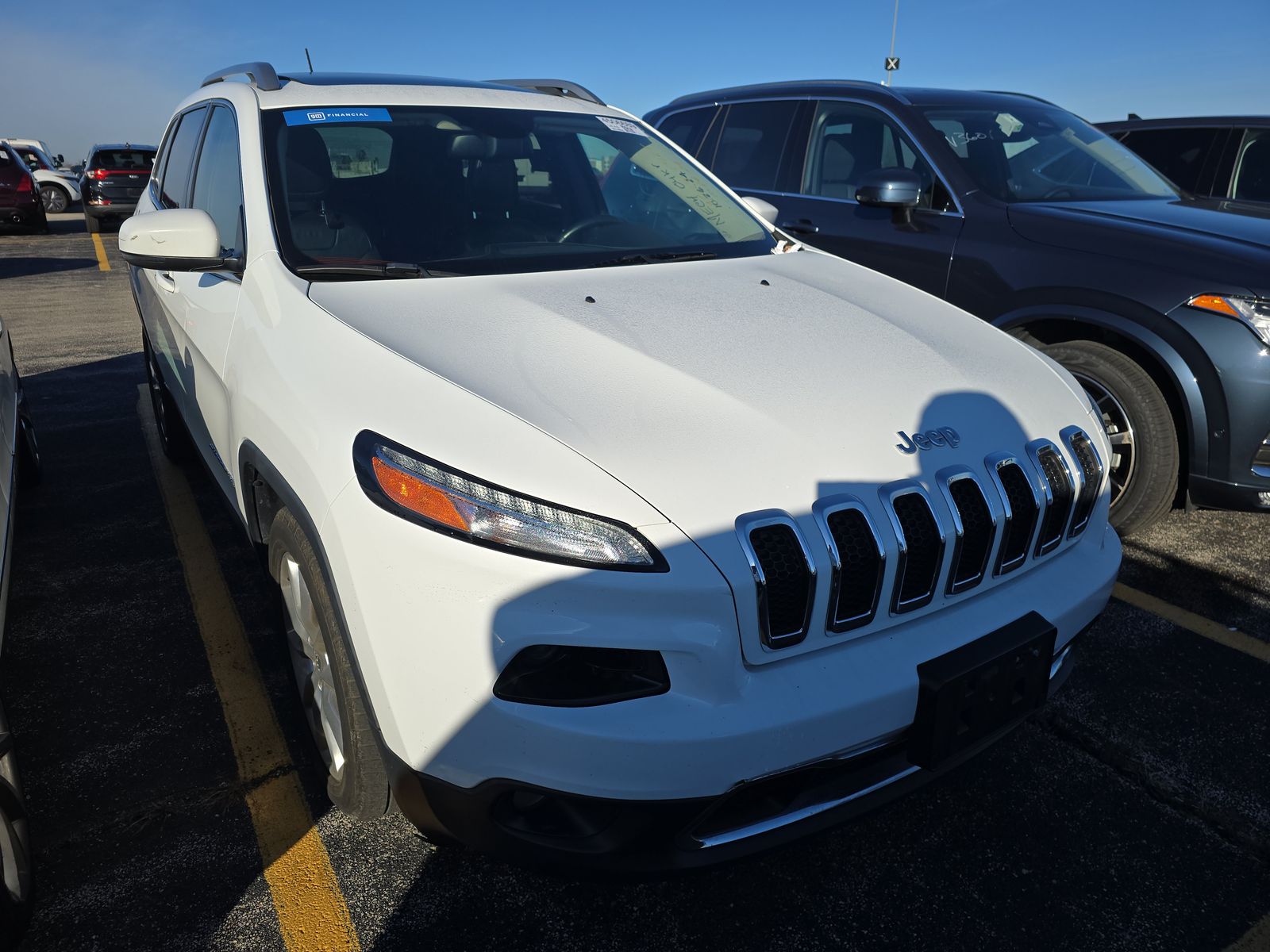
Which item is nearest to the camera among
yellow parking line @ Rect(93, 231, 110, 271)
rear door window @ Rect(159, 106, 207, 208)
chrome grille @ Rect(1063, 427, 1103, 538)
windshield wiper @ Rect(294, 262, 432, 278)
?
chrome grille @ Rect(1063, 427, 1103, 538)

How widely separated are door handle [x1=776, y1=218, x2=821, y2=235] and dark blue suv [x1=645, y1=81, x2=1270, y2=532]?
24 mm

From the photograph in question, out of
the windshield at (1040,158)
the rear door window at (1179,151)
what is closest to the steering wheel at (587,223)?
the windshield at (1040,158)

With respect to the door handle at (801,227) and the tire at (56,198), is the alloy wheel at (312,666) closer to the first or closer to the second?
the door handle at (801,227)

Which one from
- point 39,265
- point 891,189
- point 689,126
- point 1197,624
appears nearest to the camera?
point 1197,624

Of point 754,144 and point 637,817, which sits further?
point 754,144

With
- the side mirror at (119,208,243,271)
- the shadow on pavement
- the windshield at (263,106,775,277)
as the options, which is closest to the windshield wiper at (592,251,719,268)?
the windshield at (263,106,775,277)

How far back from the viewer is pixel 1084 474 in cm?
219

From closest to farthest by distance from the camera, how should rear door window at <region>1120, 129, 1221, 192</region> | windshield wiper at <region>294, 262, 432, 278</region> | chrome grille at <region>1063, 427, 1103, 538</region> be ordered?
chrome grille at <region>1063, 427, 1103, 538</region>
windshield wiper at <region>294, 262, 432, 278</region>
rear door window at <region>1120, 129, 1221, 192</region>

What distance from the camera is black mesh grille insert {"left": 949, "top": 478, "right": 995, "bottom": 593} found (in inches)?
73.5

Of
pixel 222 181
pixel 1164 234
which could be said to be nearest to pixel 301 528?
pixel 222 181

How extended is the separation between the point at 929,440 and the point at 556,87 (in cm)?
271

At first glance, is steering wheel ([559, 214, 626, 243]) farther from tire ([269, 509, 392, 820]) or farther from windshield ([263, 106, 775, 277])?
tire ([269, 509, 392, 820])

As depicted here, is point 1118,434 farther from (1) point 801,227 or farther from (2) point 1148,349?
(1) point 801,227

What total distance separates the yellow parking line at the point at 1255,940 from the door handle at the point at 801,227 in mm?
3304
